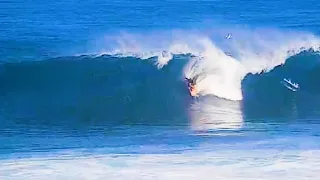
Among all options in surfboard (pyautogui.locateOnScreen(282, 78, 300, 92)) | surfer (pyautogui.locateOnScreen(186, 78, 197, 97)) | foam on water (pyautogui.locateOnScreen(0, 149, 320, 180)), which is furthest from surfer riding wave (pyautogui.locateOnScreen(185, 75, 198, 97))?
foam on water (pyautogui.locateOnScreen(0, 149, 320, 180))

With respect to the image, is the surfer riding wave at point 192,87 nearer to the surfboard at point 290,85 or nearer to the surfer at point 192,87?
the surfer at point 192,87

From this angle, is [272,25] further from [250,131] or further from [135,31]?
[250,131]

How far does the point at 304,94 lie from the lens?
31.3 feet

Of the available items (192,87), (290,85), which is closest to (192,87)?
(192,87)

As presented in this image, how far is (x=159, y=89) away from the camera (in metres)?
9.66

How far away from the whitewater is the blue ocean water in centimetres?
2

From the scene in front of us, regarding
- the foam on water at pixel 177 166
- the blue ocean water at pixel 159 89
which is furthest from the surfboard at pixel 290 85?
the foam on water at pixel 177 166

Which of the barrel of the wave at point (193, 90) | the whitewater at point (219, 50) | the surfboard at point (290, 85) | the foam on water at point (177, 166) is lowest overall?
the foam on water at point (177, 166)

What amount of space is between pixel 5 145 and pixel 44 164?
683 millimetres

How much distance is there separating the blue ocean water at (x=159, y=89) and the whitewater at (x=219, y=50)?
0.02 m

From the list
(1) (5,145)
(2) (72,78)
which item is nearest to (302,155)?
(1) (5,145)

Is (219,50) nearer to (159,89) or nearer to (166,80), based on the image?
(166,80)

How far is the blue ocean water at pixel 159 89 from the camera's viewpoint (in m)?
7.50

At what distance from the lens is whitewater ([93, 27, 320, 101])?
9.63 m
